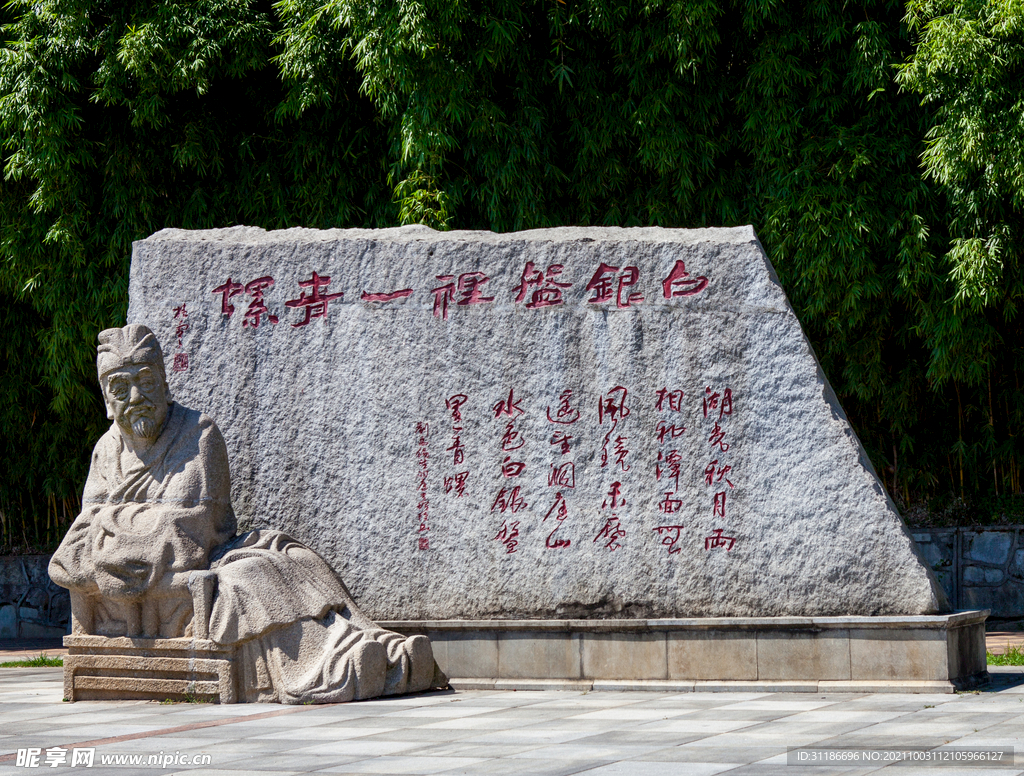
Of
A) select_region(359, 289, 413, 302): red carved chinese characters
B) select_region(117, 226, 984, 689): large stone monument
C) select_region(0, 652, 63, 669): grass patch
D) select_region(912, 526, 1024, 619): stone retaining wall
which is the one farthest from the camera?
select_region(912, 526, 1024, 619): stone retaining wall

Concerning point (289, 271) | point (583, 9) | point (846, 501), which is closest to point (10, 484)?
point (289, 271)

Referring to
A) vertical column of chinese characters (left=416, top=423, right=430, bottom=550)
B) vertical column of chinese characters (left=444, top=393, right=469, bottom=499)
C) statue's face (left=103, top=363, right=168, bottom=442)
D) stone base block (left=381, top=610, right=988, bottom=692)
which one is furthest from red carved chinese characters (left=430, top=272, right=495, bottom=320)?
stone base block (left=381, top=610, right=988, bottom=692)

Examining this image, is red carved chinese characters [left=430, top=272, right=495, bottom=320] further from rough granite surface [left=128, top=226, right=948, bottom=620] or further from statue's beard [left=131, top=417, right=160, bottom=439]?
statue's beard [left=131, top=417, right=160, bottom=439]

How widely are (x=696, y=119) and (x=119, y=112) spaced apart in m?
3.90

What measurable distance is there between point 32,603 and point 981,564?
22.6ft

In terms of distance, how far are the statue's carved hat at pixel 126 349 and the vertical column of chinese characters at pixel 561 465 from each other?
5.79 feet

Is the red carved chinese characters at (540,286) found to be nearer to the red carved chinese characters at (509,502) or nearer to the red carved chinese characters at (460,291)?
the red carved chinese characters at (460,291)

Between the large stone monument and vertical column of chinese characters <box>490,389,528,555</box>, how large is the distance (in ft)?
0.03

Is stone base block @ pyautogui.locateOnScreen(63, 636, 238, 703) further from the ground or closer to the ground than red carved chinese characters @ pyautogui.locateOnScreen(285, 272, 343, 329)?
closer to the ground

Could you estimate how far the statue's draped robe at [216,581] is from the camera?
5.05m

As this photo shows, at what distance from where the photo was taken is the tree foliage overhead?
292 inches

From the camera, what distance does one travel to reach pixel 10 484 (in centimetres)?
981

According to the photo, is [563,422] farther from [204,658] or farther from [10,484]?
[10,484]

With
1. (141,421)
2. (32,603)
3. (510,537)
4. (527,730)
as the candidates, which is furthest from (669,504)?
(32,603)
